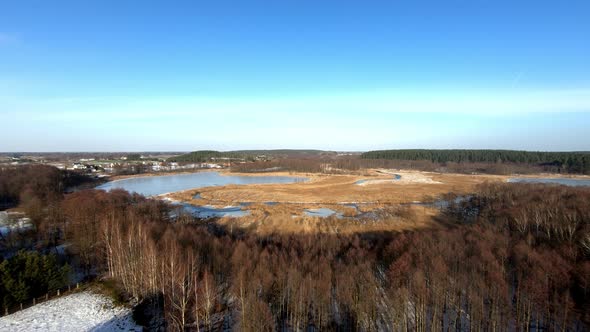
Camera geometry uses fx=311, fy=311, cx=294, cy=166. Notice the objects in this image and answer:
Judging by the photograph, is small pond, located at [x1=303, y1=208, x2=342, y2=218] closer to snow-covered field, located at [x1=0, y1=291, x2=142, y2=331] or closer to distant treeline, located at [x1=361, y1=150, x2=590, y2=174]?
snow-covered field, located at [x1=0, y1=291, x2=142, y2=331]

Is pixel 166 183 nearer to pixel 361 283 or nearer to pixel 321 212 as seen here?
pixel 321 212

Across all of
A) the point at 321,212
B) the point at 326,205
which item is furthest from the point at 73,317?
the point at 326,205

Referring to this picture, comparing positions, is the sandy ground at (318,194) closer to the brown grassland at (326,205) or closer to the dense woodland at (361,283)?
the brown grassland at (326,205)

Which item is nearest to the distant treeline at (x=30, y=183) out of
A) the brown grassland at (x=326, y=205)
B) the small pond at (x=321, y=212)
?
the brown grassland at (x=326, y=205)

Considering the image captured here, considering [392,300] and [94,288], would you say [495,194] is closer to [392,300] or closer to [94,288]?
[392,300]

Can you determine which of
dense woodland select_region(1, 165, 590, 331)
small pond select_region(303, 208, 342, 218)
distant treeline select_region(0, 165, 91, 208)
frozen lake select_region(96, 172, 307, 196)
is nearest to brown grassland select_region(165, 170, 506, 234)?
small pond select_region(303, 208, 342, 218)

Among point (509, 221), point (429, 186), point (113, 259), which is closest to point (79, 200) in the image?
point (113, 259)
